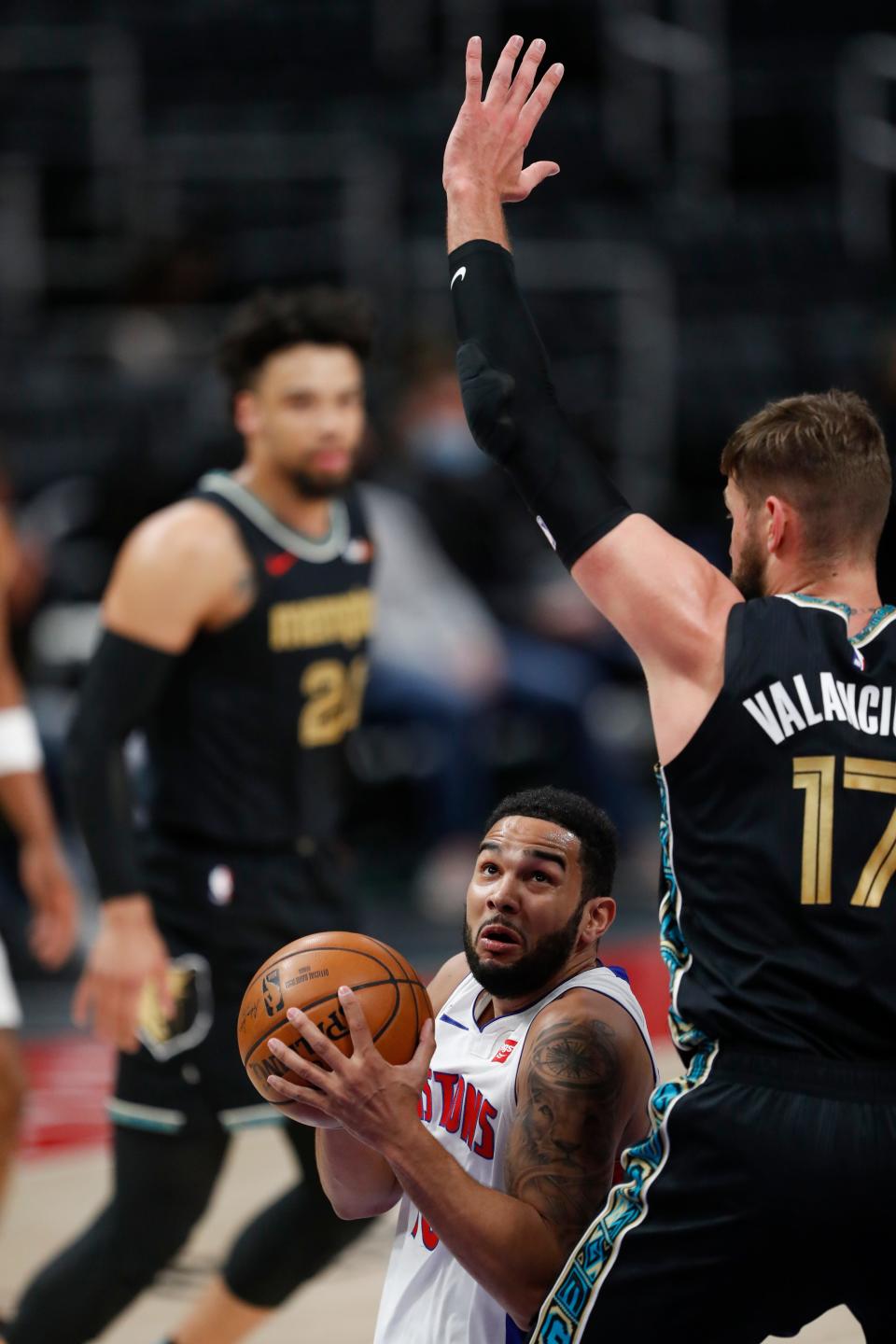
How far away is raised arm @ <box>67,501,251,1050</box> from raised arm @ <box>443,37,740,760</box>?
72.1 inches

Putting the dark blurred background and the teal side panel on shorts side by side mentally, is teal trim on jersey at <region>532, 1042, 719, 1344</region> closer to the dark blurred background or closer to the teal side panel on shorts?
the teal side panel on shorts

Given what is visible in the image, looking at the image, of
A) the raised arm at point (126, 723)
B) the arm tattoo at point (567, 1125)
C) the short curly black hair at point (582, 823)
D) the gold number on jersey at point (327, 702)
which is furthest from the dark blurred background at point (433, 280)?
the arm tattoo at point (567, 1125)

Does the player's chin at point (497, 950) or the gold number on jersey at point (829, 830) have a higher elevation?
the gold number on jersey at point (829, 830)

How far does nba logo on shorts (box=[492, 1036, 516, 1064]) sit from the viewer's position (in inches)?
120

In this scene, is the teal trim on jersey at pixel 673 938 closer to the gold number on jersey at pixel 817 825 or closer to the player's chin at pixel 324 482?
the gold number on jersey at pixel 817 825

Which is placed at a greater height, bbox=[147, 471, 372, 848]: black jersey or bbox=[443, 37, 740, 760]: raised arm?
bbox=[443, 37, 740, 760]: raised arm

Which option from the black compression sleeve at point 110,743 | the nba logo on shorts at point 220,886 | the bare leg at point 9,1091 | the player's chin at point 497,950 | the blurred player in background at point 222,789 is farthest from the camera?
the nba logo on shorts at point 220,886

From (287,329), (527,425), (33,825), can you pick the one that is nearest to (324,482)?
(287,329)

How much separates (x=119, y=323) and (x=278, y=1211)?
27.4 ft

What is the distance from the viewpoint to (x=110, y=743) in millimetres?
4469

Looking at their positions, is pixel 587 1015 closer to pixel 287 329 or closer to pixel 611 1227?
pixel 611 1227

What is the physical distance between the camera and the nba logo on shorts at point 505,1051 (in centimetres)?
305

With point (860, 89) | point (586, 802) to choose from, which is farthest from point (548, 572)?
point (586, 802)

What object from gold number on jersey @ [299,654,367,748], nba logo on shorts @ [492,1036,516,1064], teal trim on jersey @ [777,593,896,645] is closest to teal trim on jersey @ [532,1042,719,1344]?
nba logo on shorts @ [492,1036,516,1064]
